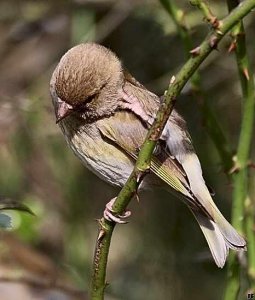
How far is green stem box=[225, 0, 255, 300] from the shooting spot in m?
3.19

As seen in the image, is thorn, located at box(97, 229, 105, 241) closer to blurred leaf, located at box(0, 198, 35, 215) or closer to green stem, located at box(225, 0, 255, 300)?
blurred leaf, located at box(0, 198, 35, 215)

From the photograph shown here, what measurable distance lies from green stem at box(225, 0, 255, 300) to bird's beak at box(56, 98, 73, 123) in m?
0.58

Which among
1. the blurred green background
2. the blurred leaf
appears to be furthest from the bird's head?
the blurred green background

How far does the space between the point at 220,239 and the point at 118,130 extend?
484 millimetres

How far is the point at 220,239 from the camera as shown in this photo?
10.00ft

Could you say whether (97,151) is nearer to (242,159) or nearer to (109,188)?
(242,159)

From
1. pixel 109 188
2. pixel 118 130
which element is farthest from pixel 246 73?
pixel 109 188

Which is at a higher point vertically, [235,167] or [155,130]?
[235,167]

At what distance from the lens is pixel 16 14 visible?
5.64m

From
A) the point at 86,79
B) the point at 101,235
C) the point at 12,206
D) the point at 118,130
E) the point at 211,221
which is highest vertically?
the point at 86,79

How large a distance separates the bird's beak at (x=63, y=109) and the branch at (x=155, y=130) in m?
0.47

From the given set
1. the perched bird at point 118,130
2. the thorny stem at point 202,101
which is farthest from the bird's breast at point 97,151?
the thorny stem at point 202,101

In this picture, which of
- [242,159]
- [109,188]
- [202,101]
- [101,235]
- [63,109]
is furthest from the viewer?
[109,188]

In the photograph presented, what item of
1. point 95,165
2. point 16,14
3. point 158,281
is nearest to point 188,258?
point 158,281
